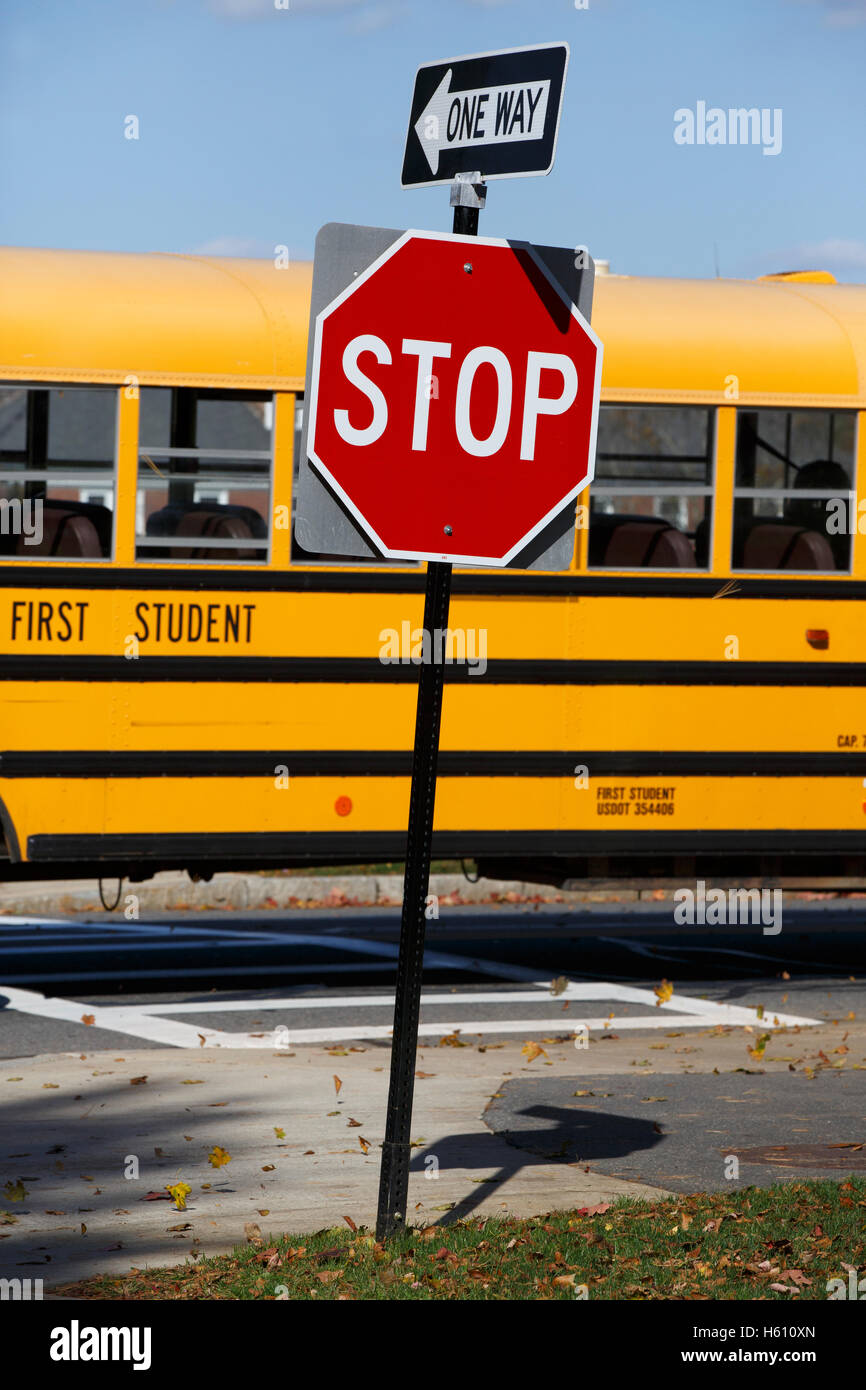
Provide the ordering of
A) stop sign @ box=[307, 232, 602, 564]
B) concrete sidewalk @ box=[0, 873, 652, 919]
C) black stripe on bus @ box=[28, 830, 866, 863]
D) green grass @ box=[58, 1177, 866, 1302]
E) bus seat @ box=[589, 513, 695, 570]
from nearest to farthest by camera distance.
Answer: green grass @ box=[58, 1177, 866, 1302]
stop sign @ box=[307, 232, 602, 564]
black stripe on bus @ box=[28, 830, 866, 863]
bus seat @ box=[589, 513, 695, 570]
concrete sidewalk @ box=[0, 873, 652, 919]

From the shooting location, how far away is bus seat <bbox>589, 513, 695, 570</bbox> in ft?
30.4

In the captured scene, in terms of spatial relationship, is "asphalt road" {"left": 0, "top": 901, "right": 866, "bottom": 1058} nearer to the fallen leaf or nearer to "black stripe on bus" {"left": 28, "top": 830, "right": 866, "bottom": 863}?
the fallen leaf

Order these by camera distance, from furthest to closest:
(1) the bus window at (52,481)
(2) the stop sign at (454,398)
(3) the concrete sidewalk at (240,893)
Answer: (3) the concrete sidewalk at (240,893) → (1) the bus window at (52,481) → (2) the stop sign at (454,398)

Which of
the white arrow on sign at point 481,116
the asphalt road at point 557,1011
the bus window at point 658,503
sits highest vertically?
the white arrow on sign at point 481,116

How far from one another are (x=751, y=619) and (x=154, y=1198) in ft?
15.2

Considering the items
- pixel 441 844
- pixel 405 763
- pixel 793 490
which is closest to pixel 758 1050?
pixel 441 844

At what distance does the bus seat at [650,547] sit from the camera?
9.26 m

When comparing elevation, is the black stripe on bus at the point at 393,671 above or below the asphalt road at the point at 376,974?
above

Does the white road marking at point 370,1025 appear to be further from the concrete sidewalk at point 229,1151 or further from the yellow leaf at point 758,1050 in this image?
the yellow leaf at point 758,1050

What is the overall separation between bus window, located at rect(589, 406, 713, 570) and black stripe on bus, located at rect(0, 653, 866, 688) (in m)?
0.51

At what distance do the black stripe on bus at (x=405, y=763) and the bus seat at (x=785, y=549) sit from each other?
0.93 m

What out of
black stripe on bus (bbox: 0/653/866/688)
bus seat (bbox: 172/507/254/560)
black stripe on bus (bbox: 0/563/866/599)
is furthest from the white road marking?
bus seat (bbox: 172/507/254/560)

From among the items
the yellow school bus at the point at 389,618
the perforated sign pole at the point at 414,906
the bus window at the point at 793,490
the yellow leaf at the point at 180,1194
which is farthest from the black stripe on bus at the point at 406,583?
the perforated sign pole at the point at 414,906

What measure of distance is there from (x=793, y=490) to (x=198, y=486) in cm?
290
